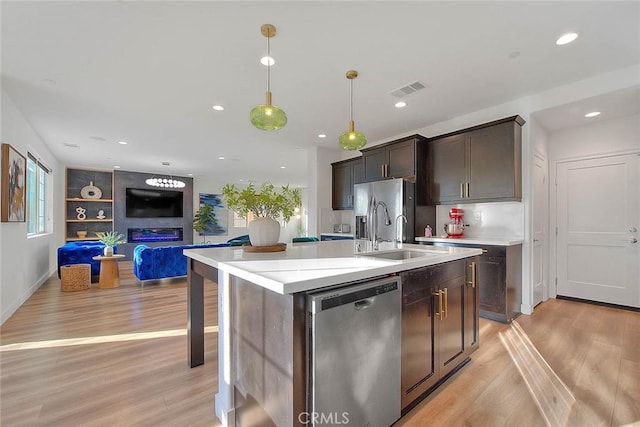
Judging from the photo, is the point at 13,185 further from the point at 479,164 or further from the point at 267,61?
the point at 479,164

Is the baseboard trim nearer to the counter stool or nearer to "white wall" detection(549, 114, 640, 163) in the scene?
"white wall" detection(549, 114, 640, 163)

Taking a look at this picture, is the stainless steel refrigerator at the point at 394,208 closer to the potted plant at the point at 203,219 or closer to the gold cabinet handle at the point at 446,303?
the gold cabinet handle at the point at 446,303

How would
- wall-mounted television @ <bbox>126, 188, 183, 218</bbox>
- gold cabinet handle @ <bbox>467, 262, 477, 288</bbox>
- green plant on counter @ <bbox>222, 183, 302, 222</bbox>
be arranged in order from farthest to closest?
wall-mounted television @ <bbox>126, 188, 183, 218</bbox>, gold cabinet handle @ <bbox>467, 262, 477, 288</bbox>, green plant on counter @ <bbox>222, 183, 302, 222</bbox>

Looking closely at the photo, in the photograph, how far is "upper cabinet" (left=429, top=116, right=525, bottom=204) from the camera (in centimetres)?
341

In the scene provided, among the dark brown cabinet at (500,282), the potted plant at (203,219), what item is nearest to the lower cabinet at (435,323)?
the dark brown cabinet at (500,282)

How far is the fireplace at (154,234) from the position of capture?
8633mm

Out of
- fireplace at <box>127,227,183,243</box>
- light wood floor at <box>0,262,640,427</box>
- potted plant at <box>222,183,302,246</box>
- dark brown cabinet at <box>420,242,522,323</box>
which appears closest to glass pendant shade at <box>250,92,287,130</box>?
potted plant at <box>222,183,302,246</box>

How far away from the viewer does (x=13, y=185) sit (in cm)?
346

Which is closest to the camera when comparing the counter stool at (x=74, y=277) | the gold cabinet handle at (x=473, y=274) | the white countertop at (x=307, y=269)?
the white countertop at (x=307, y=269)

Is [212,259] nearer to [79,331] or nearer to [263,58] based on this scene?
[263,58]

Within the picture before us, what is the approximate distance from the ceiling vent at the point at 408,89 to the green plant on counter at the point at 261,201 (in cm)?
201

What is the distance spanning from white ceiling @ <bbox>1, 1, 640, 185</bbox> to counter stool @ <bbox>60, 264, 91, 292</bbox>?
2.29 m

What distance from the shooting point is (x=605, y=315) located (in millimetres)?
3342

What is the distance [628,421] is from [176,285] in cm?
560
